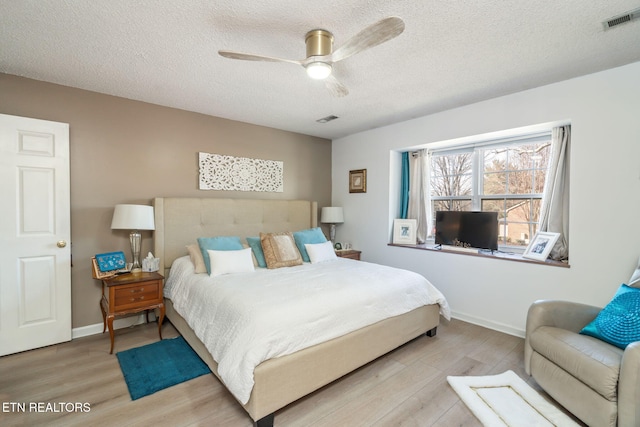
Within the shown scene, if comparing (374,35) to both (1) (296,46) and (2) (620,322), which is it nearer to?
(1) (296,46)

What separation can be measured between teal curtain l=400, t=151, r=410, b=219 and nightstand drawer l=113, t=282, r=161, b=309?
11.0 ft

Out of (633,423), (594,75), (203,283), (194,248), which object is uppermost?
(594,75)

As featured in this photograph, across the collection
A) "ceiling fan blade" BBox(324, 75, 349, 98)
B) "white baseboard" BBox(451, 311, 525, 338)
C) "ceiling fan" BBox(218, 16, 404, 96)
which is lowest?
"white baseboard" BBox(451, 311, 525, 338)

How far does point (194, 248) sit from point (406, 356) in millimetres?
2424

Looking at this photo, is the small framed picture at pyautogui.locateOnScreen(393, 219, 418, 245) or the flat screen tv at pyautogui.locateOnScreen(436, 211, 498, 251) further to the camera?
the small framed picture at pyautogui.locateOnScreen(393, 219, 418, 245)

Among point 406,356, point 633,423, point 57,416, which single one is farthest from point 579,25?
point 57,416

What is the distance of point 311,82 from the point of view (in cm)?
275

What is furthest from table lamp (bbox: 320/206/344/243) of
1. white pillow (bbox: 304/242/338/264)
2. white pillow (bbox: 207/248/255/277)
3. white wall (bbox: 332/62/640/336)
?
white pillow (bbox: 207/248/255/277)

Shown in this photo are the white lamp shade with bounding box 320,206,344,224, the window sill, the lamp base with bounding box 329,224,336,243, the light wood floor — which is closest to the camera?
the light wood floor

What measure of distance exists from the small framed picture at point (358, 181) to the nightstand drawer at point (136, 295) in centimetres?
308

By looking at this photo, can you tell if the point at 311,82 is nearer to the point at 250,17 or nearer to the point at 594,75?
the point at 250,17

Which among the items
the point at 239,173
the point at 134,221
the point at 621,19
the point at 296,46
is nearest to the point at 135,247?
the point at 134,221

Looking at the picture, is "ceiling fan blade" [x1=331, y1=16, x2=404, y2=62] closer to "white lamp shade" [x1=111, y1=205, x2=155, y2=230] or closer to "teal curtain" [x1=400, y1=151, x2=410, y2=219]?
"white lamp shade" [x1=111, y1=205, x2=155, y2=230]

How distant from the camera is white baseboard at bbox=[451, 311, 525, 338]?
303cm
